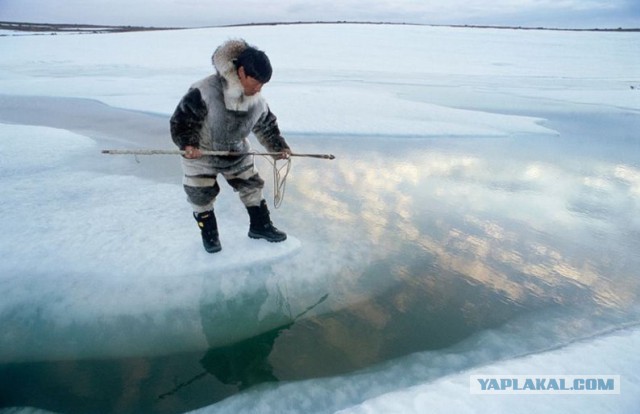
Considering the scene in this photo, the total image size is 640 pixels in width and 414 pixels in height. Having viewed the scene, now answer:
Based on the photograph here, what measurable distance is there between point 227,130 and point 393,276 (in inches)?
59.7

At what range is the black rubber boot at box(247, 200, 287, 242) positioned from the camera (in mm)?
3076

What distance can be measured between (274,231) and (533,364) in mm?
1928

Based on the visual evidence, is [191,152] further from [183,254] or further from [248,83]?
[183,254]

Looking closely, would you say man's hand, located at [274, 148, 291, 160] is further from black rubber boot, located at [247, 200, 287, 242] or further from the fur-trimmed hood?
the fur-trimmed hood

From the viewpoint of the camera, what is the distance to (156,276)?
270cm

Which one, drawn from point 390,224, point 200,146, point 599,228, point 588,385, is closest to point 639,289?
point 599,228

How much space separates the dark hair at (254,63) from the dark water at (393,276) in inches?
52.8

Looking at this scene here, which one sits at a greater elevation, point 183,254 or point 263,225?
point 263,225

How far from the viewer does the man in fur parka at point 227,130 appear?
2379 mm

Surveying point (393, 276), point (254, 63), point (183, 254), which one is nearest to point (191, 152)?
point (254, 63)

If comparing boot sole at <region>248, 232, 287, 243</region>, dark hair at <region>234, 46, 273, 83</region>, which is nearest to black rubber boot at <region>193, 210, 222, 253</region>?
boot sole at <region>248, 232, 287, 243</region>

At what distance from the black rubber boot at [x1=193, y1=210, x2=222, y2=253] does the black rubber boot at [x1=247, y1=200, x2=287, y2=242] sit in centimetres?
31

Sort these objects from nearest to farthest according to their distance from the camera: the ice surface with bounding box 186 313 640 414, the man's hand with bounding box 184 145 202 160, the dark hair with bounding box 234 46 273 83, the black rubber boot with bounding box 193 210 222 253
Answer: the ice surface with bounding box 186 313 640 414 < the dark hair with bounding box 234 46 273 83 < the man's hand with bounding box 184 145 202 160 < the black rubber boot with bounding box 193 210 222 253

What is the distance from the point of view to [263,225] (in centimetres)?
309
